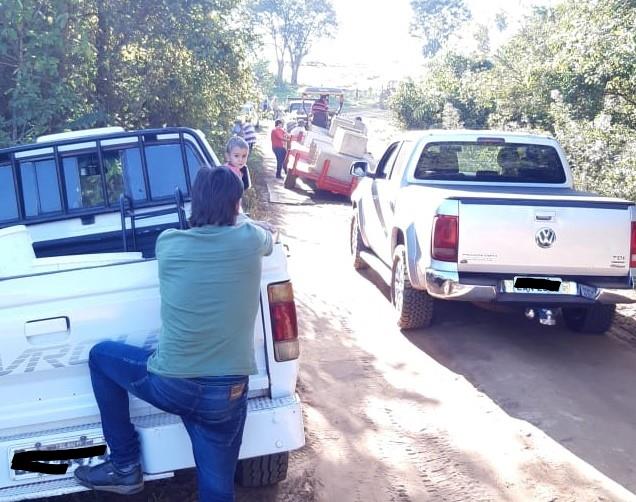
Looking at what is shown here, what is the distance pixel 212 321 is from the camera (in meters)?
2.88

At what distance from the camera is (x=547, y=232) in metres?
5.61

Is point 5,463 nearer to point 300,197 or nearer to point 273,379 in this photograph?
point 273,379

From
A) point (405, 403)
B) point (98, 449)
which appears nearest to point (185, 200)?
point (405, 403)

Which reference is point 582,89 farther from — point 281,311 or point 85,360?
point 85,360

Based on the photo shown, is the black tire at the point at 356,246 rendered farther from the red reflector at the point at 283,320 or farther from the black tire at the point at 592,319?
the red reflector at the point at 283,320

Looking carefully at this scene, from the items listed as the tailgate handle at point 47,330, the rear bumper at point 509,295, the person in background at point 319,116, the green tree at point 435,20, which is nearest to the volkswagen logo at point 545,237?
the rear bumper at point 509,295

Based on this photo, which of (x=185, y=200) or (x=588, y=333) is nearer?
(x=185, y=200)

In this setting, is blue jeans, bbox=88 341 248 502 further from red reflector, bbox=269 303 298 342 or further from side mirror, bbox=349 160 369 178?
side mirror, bbox=349 160 369 178

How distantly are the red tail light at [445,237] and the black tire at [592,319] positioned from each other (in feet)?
4.82

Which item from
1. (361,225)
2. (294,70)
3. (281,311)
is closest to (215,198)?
(281,311)

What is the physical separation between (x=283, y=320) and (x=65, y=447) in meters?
1.09

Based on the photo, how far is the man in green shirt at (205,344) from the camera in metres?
2.87

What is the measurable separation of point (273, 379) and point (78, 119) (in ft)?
21.7

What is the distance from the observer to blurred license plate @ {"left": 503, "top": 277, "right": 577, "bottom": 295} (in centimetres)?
574
